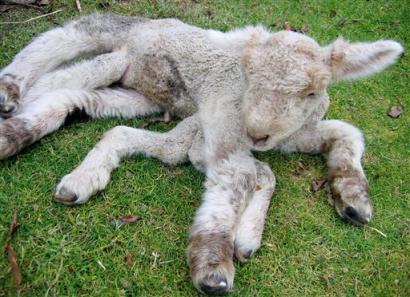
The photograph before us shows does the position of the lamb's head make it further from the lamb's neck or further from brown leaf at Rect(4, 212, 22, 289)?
brown leaf at Rect(4, 212, 22, 289)

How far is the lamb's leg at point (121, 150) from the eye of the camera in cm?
420

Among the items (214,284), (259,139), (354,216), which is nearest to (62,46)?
(259,139)

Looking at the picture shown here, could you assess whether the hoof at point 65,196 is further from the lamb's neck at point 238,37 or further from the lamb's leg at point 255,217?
the lamb's neck at point 238,37

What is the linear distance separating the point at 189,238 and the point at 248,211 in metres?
0.58

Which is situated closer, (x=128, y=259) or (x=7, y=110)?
(x=128, y=259)

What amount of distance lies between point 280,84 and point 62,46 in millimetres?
2508

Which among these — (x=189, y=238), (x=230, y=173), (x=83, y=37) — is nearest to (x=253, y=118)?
(x=230, y=173)

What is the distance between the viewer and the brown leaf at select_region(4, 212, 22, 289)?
3.54 meters

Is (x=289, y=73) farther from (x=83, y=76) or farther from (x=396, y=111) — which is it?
(x=396, y=111)

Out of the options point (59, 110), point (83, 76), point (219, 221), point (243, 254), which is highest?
point (83, 76)

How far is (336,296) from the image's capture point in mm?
3971

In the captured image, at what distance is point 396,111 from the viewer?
585 centimetres

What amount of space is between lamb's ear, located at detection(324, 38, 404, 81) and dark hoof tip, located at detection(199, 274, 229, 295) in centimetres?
179

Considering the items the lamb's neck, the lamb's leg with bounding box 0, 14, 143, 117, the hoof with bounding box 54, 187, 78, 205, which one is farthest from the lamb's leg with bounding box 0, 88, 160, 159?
the lamb's neck
